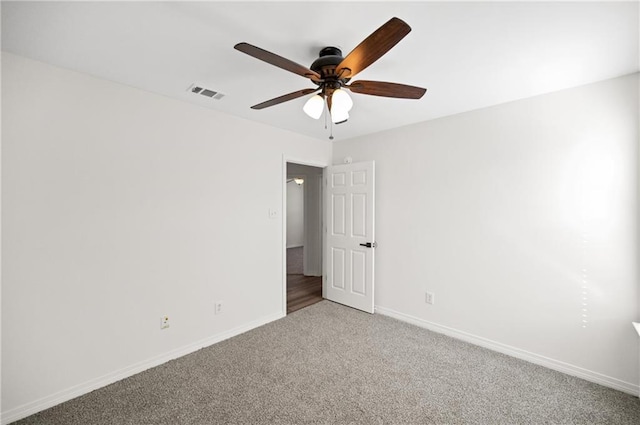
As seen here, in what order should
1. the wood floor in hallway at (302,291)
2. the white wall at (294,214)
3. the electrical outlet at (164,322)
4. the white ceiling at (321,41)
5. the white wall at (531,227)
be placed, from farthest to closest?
1. the white wall at (294,214)
2. the wood floor in hallway at (302,291)
3. the electrical outlet at (164,322)
4. the white wall at (531,227)
5. the white ceiling at (321,41)

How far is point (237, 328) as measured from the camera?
3.02m

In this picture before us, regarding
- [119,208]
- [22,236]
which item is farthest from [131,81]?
[22,236]

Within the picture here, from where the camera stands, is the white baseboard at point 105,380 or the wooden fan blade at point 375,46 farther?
the white baseboard at point 105,380

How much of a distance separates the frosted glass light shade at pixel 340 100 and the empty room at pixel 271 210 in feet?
0.04

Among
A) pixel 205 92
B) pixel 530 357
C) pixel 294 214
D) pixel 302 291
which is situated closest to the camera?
pixel 205 92

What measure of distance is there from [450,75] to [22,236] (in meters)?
3.18

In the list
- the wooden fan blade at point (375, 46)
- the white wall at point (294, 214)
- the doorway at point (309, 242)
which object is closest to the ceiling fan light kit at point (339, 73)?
the wooden fan blade at point (375, 46)

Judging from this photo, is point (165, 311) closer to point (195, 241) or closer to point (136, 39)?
point (195, 241)

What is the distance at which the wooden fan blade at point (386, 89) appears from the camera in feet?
5.28

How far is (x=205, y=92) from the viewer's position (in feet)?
7.79

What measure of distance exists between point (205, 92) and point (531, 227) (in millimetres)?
3145

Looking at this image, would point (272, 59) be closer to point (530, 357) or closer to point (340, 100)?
point (340, 100)

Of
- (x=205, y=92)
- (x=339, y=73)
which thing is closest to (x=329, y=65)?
(x=339, y=73)

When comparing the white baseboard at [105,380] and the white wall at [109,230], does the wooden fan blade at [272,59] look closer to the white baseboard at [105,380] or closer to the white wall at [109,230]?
the white wall at [109,230]
